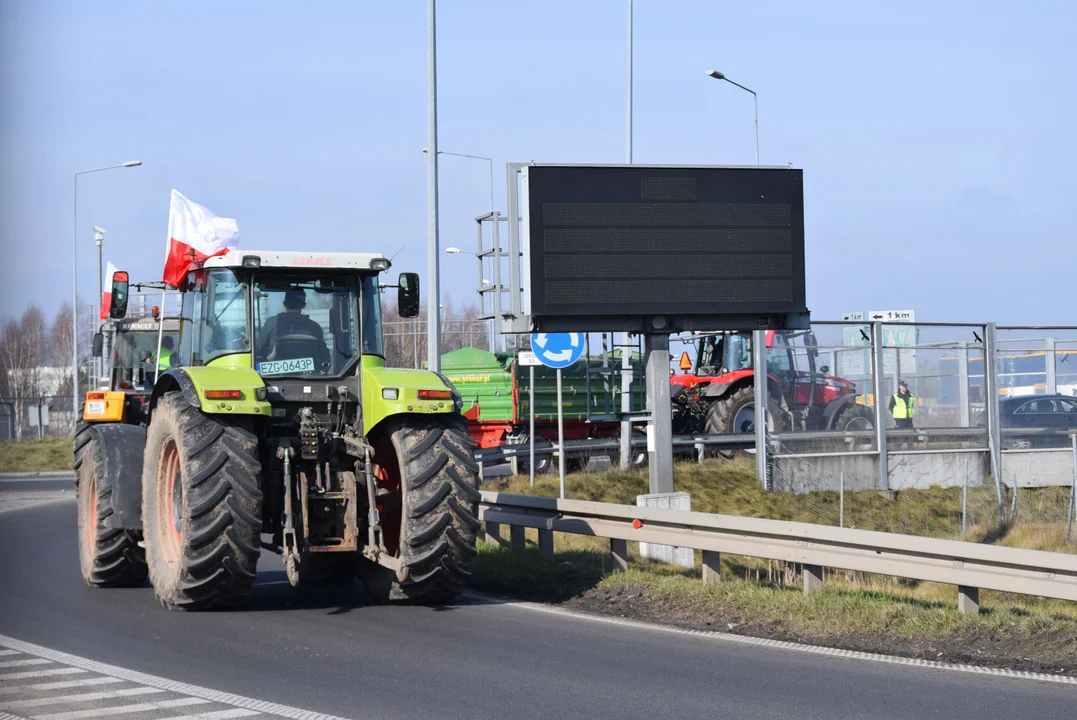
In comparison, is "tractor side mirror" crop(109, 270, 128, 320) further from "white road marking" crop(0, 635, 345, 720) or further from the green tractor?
"white road marking" crop(0, 635, 345, 720)

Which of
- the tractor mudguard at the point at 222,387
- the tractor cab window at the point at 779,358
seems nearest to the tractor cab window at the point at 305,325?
the tractor mudguard at the point at 222,387

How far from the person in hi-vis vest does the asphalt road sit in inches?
526

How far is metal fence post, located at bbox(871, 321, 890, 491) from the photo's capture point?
2169 centimetres

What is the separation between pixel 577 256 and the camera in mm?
12695

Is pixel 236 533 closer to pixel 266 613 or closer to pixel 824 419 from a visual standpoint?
pixel 266 613

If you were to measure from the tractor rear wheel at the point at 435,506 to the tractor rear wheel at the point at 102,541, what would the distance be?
109 inches

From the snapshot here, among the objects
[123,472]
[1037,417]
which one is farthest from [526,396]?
[123,472]

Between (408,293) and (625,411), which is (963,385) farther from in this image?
(408,293)

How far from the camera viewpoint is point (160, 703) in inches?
276

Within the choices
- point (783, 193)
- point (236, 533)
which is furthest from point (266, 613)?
point (783, 193)

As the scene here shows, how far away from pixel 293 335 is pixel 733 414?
14.9 meters

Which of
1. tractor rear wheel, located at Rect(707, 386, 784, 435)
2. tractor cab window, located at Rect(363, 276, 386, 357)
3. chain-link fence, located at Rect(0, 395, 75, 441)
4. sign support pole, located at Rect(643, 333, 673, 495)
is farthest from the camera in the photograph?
chain-link fence, located at Rect(0, 395, 75, 441)

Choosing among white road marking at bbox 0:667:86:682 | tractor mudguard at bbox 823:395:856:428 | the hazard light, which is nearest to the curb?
tractor mudguard at bbox 823:395:856:428

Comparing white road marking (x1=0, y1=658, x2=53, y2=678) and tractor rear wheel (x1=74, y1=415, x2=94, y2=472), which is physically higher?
tractor rear wheel (x1=74, y1=415, x2=94, y2=472)
